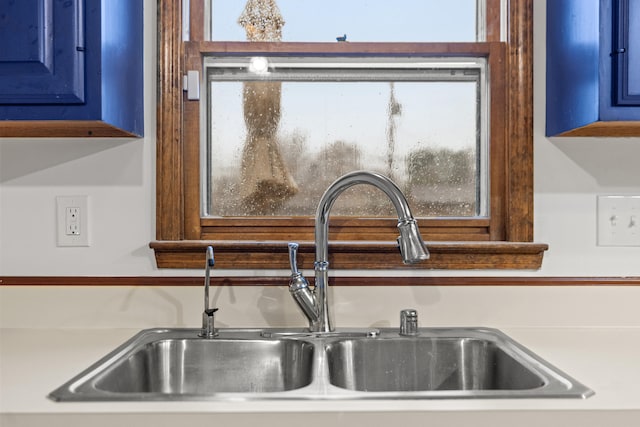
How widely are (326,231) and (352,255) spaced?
5.8 inches

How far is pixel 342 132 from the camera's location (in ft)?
4.71

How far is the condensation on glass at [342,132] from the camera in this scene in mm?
1434

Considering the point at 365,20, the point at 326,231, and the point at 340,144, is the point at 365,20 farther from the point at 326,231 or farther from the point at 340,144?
the point at 326,231

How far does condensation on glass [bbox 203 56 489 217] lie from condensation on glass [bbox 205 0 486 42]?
7 centimetres

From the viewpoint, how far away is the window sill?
4.36ft

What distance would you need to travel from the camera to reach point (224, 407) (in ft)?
2.68

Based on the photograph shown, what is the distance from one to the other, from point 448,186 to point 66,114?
908mm

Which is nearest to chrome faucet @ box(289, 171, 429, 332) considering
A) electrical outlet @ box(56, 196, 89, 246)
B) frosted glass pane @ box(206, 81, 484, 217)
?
frosted glass pane @ box(206, 81, 484, 217)

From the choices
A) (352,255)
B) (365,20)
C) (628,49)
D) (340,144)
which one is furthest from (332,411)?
(365,20)

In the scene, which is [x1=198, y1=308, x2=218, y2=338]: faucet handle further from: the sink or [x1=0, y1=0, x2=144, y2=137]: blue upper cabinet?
[x1=0, y1=0, x2=144, y2=137]: blue upper cabinet

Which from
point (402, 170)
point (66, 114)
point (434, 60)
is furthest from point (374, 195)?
point (66, 114)

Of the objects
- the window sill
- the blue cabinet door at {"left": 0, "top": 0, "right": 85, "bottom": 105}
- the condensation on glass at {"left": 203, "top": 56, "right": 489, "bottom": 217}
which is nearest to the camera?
the blue cabinet door at {"left": 0, "top": 0, "right": 85, "bottom": 105}

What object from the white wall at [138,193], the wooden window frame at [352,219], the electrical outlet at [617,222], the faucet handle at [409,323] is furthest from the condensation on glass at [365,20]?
the faucet handle at [409,323]

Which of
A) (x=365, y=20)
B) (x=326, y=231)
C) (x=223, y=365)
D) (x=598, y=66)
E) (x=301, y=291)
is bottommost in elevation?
(x=223, y=365)
